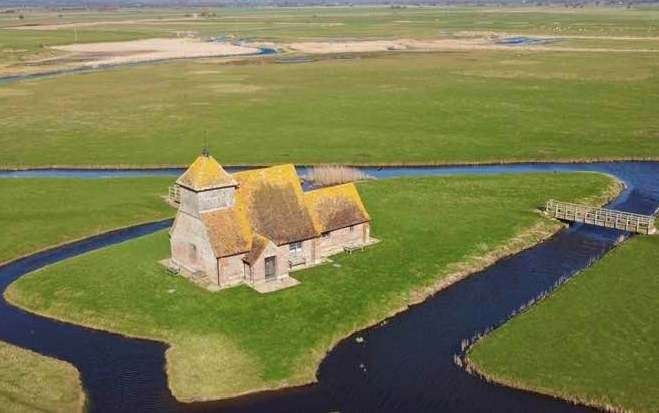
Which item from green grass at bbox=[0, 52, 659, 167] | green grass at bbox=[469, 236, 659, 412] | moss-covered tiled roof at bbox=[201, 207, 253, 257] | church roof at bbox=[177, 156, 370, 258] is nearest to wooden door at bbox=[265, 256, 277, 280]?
church roof at bbox=[177, 156, 370, 258]

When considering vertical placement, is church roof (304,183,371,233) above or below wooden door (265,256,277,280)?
above

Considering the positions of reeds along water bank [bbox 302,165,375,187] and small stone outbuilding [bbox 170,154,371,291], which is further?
reeds along water bank [bbox 302,165,375,187]

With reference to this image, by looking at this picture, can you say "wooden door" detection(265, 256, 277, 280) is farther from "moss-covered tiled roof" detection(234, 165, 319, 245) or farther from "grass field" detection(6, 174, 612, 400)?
"grass field" detection(6, 174, 612, 400)

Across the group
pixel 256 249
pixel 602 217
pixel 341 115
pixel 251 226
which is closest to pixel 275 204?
pixel 251 226

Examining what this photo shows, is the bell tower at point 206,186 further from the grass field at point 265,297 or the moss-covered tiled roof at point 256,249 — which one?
the grass field at point 265,297

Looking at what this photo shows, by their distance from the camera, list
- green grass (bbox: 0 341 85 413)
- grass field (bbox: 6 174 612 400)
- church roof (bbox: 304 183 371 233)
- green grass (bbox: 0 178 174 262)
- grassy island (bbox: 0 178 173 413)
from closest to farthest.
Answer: green grass (bbox: 0 341 85 413), grassy island (bbox: 0 178 173 413), grass field (bbox: 6 174 612 400), church roof (bbox: 304 183 371 233), green grass (bbox: 0 178 174 262)

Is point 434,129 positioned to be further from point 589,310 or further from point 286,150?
point 589,310
